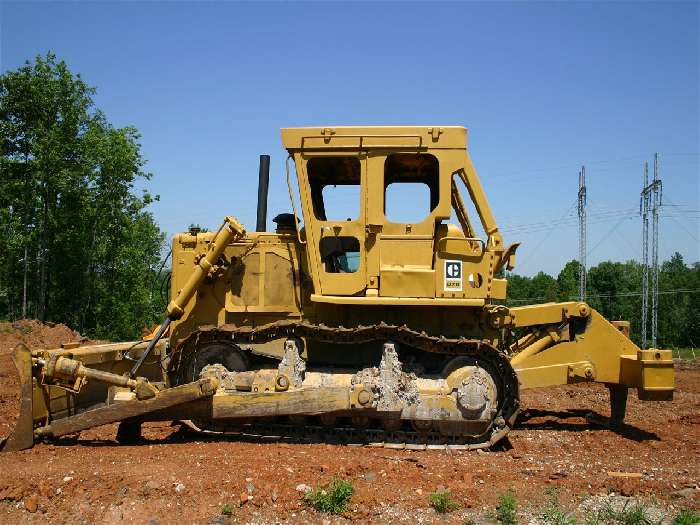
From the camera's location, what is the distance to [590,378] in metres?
7.59

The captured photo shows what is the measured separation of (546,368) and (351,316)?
258 centimetres

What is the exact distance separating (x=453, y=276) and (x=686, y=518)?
3422 millimetres

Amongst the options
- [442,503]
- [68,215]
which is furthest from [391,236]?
[68,215]

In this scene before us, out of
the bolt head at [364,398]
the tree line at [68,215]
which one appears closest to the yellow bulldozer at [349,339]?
the bolt head at [364,398]

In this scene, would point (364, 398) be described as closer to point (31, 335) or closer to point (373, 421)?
point (373, 421)

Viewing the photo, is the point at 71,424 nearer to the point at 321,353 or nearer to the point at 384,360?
the point at 321,353

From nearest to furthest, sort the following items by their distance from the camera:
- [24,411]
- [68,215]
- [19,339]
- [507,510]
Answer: [507,510], [24,411], [19,339], [68,215]

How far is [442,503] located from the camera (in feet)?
16.6

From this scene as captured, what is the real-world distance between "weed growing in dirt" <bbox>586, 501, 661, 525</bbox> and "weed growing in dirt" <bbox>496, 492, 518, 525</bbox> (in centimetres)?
57

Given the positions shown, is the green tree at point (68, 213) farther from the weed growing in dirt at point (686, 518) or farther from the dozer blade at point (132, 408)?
the weed growing in dirt at point (686, 518)

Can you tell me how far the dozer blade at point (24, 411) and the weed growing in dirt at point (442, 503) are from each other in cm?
454

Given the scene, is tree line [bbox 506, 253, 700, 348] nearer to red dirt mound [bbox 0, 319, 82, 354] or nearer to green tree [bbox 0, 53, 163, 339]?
green tree [bbox 0, 53, 163, 339]

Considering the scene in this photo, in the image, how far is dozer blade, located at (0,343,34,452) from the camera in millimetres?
6629

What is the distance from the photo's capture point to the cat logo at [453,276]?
7.18m
